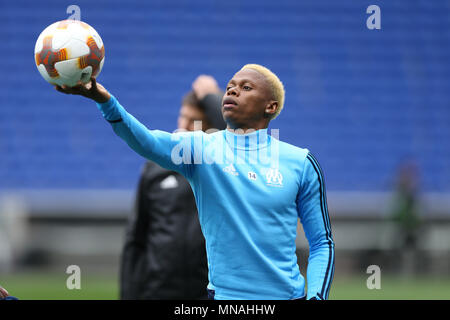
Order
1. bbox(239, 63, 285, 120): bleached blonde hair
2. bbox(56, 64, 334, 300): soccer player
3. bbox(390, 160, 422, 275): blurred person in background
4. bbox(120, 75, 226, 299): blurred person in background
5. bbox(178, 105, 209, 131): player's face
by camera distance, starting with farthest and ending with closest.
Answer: bbox(390, 160, 422, 275): blurred person in background < bbox(178, 105, 209, 131): player's face < bbox(120, 75, 226, 299): blurred person in background < bbox(239, 63, 285, 120): bleached blonde hair < bbox(56, 64, 334, 300): soccer player

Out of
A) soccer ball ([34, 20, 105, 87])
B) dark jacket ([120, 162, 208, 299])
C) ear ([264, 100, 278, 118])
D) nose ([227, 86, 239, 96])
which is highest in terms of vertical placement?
soccer ball ([34, 20, 105, 87])

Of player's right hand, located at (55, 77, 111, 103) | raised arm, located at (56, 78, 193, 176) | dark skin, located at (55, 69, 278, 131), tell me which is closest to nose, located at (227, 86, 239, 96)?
dark skin, located at (55, 69, 278, 131)

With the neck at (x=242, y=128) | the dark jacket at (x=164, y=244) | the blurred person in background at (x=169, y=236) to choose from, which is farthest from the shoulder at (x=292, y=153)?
the dark jacket at (x=164, y=244)

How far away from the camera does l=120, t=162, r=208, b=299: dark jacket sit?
436 cm

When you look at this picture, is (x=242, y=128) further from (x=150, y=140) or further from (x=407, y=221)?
(x=407, y=221)

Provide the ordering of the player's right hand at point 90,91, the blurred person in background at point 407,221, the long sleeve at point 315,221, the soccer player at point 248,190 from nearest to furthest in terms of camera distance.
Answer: the player's right hand at point 90,91, the soccer player at point 248,190, the long sleeve at point 315,221, the blurred person in background at point 407,221

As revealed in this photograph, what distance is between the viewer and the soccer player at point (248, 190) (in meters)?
2.92

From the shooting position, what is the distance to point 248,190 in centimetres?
298

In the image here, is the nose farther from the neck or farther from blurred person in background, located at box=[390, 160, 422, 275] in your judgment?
blurred person in background, located at box=[390, 160, 422, 275]

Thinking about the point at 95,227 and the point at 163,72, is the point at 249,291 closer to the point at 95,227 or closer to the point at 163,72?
the point at 95,227

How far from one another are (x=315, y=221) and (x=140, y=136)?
0.89 m

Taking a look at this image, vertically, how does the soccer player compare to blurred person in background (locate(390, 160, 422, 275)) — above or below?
above

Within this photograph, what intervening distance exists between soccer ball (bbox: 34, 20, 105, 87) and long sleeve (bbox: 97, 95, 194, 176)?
0.17 metres

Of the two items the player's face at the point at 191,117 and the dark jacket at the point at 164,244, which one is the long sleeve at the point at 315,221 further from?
the player's face at the point at 191,117
